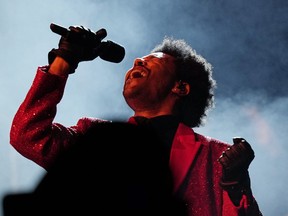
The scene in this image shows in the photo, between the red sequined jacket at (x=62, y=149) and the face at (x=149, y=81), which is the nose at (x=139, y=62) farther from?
the red sequined jacket at (x=62, y=149)

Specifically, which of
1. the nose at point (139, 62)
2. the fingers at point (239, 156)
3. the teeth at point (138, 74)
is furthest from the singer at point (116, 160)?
the nose at point (139, 62)

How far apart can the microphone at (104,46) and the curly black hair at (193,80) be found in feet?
2.19

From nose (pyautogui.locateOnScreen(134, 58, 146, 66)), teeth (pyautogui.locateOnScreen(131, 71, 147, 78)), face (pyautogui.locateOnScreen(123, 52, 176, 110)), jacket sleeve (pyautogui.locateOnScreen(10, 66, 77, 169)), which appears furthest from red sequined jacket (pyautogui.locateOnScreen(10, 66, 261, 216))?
nose (pyautogui.locateOnScreen(134, 58, 146, 66))

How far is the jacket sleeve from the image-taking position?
5.37 ft

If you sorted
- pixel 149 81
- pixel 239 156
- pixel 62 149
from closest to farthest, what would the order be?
pixel 239 156 < pixel 62 149 < pixel 149 81

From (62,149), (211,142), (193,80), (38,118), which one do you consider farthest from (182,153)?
(193,80)

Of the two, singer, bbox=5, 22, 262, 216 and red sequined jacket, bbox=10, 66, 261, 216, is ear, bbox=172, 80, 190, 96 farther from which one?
red sequined jacket, bbox=10, 66, 261, 216

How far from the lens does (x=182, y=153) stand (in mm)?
1791

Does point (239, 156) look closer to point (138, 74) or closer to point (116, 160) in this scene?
point (116, 160)

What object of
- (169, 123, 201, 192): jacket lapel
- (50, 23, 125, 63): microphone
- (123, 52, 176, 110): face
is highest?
(123, 52, 176, 110): face

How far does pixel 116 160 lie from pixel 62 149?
0.25 metres

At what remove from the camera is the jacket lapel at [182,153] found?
1725 mm

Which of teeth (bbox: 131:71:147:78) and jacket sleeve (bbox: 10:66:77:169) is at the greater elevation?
teeth (bbox: 131:71:147:78)

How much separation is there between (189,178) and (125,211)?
12.8 inches
